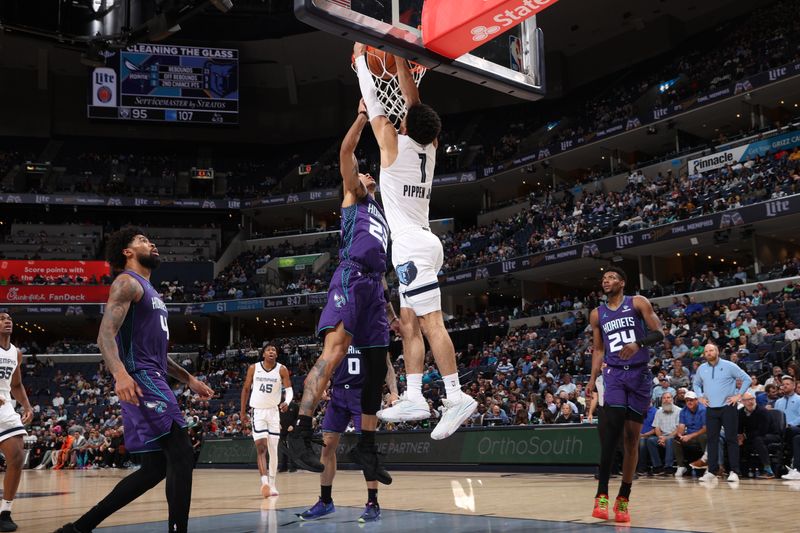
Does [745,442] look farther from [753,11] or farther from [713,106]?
[753,11]

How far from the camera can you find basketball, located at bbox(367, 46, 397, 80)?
6.21 m

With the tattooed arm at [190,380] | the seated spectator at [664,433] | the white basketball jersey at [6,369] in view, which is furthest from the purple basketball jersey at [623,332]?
the white basketball jersey at [6,369]

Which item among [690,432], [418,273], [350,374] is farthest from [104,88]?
[418,273]

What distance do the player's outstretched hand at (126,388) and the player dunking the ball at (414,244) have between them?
5.72 ft

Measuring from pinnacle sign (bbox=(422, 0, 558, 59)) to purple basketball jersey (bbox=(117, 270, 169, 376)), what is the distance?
2.83 metres

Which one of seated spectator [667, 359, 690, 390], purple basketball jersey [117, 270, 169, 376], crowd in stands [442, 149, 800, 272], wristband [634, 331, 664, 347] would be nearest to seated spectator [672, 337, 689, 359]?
seated spectator [667, 359, 690, 390]

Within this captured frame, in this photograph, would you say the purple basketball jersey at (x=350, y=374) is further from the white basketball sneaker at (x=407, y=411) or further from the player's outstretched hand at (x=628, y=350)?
the player's outstretched hand at (x=628, y=350)

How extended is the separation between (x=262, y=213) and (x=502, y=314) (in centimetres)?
2016

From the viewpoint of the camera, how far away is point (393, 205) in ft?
19.2

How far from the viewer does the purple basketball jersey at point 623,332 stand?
7396 mm

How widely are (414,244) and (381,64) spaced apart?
1.61 meters

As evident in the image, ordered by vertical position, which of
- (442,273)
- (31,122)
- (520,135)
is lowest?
(442,273)

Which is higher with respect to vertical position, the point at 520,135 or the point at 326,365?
the point at 520,135

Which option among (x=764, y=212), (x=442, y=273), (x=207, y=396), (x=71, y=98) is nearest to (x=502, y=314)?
(x=442, y=273)
